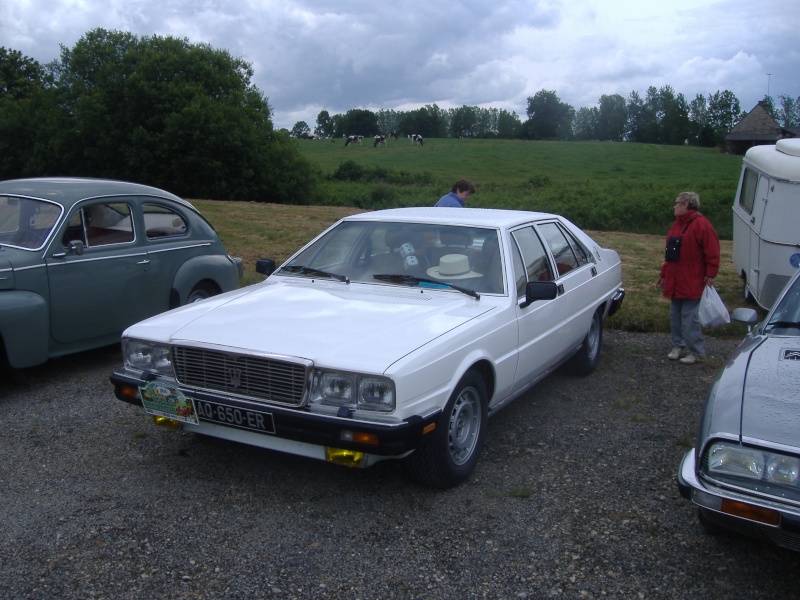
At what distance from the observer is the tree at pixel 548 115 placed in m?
101

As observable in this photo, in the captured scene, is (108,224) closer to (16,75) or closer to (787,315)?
(787,315)

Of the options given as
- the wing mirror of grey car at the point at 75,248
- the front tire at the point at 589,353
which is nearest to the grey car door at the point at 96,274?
the wing mirror of grey car at the point at 75,248

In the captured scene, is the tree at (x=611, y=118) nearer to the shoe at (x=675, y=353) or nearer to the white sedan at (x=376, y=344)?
the shoe at (x=675, y=353)

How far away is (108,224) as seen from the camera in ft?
22.2

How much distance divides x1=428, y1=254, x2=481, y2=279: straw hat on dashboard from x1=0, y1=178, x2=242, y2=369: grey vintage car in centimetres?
307

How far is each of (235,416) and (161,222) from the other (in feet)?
12.8

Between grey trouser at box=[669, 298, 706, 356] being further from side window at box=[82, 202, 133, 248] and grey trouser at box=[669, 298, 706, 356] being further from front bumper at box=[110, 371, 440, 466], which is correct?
side window at box=[82, 202, 133, 248]

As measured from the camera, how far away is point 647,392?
20.8 feet

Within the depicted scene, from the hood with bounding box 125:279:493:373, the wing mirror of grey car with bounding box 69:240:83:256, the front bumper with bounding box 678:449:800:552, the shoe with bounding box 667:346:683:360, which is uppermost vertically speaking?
the wing mirror of grey car with bounding box 69:240:83:256

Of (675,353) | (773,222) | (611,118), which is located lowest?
(675,353)

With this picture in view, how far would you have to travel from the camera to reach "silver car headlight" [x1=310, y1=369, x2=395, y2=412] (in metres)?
3.76

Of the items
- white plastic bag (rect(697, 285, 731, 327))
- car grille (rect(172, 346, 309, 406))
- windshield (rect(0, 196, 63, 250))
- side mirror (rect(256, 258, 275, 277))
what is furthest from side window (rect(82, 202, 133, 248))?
white plastic bag (rect(697, 285, 731, 327))

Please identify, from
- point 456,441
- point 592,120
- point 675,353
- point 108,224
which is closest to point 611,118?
point 592,120

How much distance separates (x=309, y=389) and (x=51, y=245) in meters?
3.39
